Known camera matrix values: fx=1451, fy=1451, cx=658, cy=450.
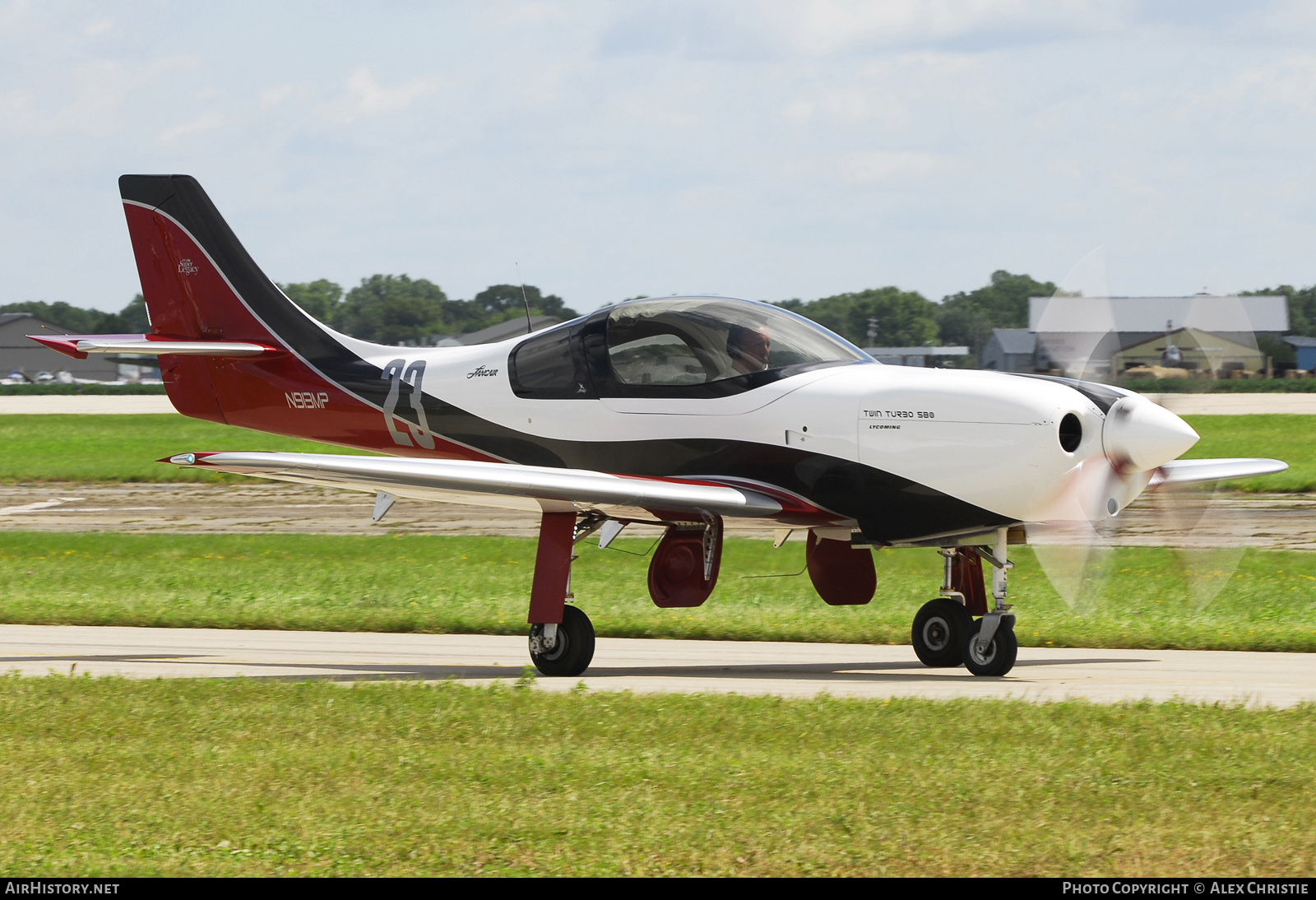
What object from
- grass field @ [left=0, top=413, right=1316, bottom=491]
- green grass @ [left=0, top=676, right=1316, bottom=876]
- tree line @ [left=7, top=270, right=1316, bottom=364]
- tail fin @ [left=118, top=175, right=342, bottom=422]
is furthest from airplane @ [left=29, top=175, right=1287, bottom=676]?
tree line @ [left=7, top=270, right=1316, bottom=364]

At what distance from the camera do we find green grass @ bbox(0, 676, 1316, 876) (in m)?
5.51

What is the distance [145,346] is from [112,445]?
31.4m

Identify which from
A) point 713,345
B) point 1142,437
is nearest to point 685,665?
point 713,345

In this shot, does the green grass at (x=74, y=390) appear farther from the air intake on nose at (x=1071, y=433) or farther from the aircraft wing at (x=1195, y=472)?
the air intake on nose at (x=1071, y=433)

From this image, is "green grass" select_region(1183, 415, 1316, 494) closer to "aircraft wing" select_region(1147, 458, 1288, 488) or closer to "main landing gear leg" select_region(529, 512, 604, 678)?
"aircraft wing" select_region(1147, 458, 1288, 488)

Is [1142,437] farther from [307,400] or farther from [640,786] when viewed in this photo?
[307,400]

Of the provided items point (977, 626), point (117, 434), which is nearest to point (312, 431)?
point (977, 626)

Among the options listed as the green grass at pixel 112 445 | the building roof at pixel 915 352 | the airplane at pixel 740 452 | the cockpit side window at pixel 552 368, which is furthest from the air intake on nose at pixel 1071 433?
the green grass at pixel 112 445

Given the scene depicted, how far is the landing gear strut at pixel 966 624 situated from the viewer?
10820 millimetres

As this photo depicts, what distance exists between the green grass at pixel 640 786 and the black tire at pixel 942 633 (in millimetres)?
2916

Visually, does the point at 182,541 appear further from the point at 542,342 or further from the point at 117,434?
the point at 117,434

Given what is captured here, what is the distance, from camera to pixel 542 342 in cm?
1225

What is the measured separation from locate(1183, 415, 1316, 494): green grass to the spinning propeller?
2061 centimetres

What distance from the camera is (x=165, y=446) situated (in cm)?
4288
